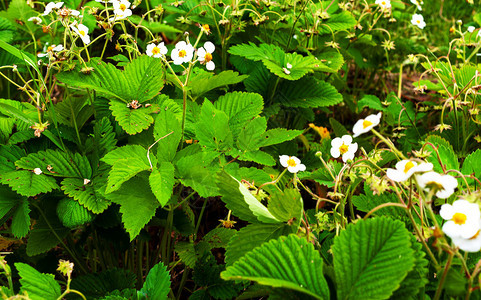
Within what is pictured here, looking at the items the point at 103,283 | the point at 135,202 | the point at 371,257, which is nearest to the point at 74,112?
the point at 135,202

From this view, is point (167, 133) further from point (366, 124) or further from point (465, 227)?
point (465, 227)

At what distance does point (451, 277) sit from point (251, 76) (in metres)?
1.23

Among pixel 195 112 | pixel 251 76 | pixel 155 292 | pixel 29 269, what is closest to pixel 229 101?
pixel 195 112

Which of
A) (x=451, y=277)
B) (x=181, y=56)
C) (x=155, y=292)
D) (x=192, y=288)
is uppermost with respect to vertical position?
(x=181, y=56)

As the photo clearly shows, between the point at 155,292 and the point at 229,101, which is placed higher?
the point at 229,101

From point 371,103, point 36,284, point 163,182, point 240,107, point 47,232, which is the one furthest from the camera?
point 371,103

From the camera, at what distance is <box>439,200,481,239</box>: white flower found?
74 centimetres

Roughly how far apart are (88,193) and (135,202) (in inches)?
6.3

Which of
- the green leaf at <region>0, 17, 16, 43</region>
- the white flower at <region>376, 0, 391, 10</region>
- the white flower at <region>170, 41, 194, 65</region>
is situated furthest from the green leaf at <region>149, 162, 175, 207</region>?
the white flower at <region>376, 0, 391, 10</region>

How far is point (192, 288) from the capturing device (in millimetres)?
1621

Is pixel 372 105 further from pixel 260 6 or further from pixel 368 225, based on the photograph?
pixel 368 225

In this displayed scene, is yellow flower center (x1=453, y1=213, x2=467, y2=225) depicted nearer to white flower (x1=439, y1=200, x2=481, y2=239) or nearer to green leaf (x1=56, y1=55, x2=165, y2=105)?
white flower (x1=439, y1=200, x2=481, y2=239)

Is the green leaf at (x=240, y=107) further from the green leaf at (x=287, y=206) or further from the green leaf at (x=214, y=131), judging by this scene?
the green leaf at (x=287, y=206)

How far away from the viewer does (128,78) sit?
139cm
